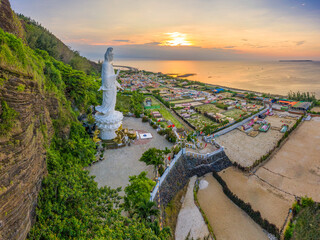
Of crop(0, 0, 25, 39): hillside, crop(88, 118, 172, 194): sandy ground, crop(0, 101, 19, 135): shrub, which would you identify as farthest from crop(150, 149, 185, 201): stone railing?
crop(0, 0, 25, 39): hillside

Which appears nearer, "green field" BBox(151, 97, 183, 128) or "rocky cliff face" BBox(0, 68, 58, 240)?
"rocky cliff face" BBox(0, 68, 58, 240)

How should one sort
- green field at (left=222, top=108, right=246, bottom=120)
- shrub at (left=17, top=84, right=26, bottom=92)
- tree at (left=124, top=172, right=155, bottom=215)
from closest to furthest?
1. shrub at (left=17, top=84, right=26, bottom=92)
2. tree at (left=124, top=172, right=155, bottom=215)
3. green field at (left=222, top=108, right=246, bottom=120)

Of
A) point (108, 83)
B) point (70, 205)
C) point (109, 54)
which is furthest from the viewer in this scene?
point (108, 83)

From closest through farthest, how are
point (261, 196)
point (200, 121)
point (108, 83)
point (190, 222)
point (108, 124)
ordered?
1. point (190, 222)
2. point (261, 196)
3. point (108, 83)
4. point (108, 124)
5. point (200, 121)

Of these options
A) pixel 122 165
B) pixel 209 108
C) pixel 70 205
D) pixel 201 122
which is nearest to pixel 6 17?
pixel 70 205

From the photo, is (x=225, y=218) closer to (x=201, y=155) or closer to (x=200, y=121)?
(x=201, y=155)

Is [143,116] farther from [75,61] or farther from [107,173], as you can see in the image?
[75,61]

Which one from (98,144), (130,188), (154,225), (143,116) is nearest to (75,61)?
(143,116)

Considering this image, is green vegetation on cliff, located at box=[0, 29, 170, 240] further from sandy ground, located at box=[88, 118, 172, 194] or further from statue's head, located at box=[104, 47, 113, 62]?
statue's head, located at box=[104, 47, 113, 62]
